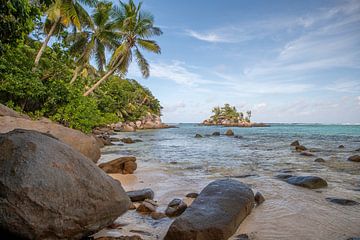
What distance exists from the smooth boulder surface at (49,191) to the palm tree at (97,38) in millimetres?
18891

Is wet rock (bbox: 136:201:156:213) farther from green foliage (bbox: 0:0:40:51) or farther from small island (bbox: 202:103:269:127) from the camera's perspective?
small island (bbox: 202:103:269:127)

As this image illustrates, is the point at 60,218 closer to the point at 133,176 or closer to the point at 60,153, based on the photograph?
the point at 60,153

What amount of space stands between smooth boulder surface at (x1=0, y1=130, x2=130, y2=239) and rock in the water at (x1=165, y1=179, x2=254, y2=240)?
40.0 inches

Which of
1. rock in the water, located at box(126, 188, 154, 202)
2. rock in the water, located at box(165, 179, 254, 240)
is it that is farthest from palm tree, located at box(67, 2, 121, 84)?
rock in the water, located at box(165, 179, 254, 240)

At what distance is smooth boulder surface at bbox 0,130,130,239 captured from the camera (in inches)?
121

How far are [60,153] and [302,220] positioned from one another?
4212mm

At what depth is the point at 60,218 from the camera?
3217mm

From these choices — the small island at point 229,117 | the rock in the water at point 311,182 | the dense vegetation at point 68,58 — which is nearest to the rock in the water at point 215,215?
the rock in the water at point 311,182

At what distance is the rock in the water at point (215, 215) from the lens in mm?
3730

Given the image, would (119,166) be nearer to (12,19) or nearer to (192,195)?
(192,195)

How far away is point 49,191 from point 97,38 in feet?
67.9

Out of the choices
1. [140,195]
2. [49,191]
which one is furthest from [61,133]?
[49,191]

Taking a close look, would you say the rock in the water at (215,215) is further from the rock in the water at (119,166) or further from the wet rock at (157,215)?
the rock in the water at (119,166)

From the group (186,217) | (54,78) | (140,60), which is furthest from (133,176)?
(140,60)
